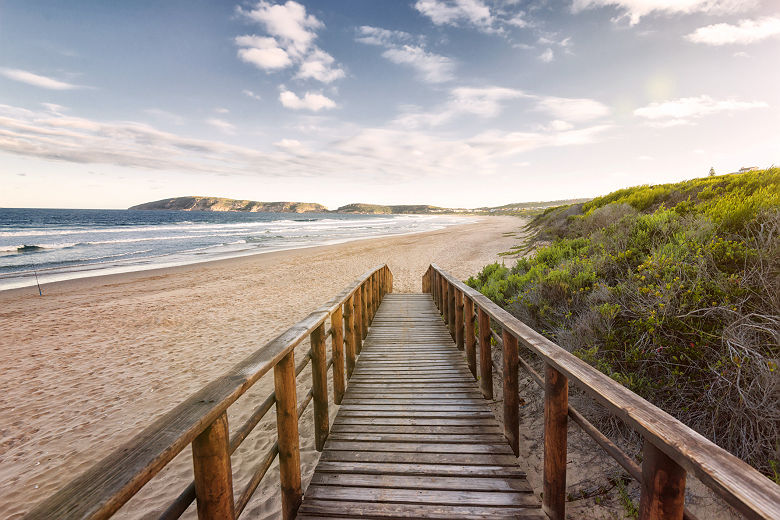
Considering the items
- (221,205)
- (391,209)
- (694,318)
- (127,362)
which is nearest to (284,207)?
(221,205)

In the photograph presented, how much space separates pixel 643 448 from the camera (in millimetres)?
1379

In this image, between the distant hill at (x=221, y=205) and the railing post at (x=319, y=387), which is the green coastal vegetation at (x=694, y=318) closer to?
the railing post at (x=319, y=387)

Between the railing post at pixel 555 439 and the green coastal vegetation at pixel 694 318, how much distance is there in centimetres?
105

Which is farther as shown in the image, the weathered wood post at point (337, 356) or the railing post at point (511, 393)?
the weathered wood post at point (337, 356)

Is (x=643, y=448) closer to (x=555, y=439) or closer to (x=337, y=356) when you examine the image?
(x=555, y=439)

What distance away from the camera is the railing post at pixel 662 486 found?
1.13 meters

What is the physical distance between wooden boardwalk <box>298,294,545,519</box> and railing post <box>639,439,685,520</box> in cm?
94

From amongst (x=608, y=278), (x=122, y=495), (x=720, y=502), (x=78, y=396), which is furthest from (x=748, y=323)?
(x=78, y=396)

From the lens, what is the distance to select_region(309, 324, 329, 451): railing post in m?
2.72

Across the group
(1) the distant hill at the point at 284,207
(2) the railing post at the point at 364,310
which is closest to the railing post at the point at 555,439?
(2) the railing post at the point at 364,310

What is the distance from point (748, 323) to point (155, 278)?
57.7 ft

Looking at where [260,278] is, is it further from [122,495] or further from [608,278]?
[122,495]

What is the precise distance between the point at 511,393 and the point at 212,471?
202cm

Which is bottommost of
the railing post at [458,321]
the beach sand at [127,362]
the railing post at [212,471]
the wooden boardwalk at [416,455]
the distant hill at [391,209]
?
the beach sand at [127,362]
